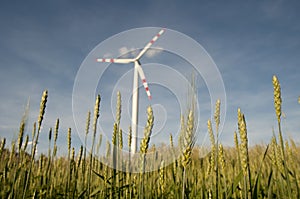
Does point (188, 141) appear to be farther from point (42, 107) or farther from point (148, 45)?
point (148, 45)

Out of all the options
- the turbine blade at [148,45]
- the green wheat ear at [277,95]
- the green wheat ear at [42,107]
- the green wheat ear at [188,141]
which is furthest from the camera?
the turbine blade at [148,45]

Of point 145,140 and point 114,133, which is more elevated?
point 114,133

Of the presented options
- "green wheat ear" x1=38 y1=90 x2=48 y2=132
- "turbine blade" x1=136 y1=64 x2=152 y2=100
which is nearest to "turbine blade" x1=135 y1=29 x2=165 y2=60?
"turbine blade" x1=136 y1=64 x2=152 y2=100

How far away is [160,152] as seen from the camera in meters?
3.43

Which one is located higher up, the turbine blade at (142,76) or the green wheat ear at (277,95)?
the turbine blade at (142,76)

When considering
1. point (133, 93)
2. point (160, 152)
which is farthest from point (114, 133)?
point (133, 93)

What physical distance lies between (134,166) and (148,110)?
6.49 feet

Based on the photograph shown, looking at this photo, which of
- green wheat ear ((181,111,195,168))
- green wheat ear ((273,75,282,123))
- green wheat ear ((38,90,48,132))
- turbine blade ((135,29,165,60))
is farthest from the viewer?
turbine blade ((135,29,165,60))

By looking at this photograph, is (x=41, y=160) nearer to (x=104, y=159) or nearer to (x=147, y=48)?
(x=104, y=159)

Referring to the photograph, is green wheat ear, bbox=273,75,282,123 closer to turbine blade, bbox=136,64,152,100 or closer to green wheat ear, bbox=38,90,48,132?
green wheat ear, bbox=38,90,48,132

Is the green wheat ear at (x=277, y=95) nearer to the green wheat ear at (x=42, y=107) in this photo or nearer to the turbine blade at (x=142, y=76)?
the green wheat ear at (x=42, y=107)

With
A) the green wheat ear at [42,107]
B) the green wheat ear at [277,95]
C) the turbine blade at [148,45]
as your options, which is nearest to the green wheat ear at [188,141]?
the green wheat ear at [277,95]

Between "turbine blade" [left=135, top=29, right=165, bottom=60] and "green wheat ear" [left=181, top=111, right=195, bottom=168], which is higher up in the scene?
"turbine blade" [left=135, top=29, right=165, bottom=60]

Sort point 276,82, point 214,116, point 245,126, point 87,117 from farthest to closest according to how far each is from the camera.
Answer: point 87,117
point 214,116
point 276,82
point 245,126
